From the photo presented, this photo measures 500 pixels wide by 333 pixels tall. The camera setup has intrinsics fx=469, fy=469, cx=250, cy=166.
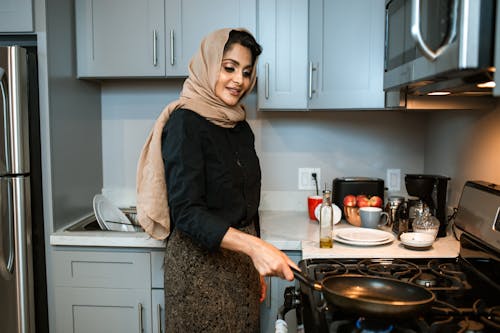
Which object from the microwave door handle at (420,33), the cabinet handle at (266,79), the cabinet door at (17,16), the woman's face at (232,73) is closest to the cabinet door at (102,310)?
the woman's face at (232,73)

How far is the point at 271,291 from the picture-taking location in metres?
1.85

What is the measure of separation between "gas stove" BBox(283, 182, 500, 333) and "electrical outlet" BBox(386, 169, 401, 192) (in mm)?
833

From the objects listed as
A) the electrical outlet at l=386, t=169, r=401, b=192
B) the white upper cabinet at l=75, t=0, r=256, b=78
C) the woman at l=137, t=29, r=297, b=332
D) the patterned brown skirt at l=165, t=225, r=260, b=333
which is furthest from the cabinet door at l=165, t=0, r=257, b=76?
the electrical outlet at l=386, t=169, r=401, b=192

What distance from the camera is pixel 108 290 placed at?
1.92m

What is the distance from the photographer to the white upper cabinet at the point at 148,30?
2.06 meters

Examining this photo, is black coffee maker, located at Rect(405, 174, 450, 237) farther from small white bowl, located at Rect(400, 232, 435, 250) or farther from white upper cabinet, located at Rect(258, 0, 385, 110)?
white upper cabinet, located at Rect(258, 0, 385, 110)

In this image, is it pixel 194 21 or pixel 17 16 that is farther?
pixel 194 21

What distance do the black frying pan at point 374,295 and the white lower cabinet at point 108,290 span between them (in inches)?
35.8

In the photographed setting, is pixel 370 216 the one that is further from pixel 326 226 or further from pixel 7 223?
pixel 7 223

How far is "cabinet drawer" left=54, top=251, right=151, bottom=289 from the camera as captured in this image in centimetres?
189

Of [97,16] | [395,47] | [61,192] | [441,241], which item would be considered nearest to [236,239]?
[395,47]

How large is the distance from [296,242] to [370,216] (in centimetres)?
38

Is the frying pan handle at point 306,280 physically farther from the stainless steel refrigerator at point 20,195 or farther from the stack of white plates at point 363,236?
the stainless steel refrigerator at point 20,195

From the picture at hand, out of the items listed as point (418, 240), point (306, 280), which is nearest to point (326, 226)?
point (418, 240)
